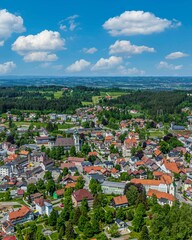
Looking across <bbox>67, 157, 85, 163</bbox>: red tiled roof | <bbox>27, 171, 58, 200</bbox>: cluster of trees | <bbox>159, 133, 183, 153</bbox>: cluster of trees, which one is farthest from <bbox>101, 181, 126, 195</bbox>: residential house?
<bbox>159, 133, 183, 153</bbox>: cluster of trees

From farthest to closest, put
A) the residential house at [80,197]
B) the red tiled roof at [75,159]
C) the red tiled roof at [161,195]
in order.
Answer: the red tiled roof at [75,159] → the red tiled roof at [161,195] → the residential house at [80,197]

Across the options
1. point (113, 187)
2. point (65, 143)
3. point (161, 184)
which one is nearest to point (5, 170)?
point (65, 143)

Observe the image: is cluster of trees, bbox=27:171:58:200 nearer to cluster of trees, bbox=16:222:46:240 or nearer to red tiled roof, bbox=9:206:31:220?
red tiled roof, bbox=9:206:31:220

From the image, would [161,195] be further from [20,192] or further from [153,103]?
[153,103]

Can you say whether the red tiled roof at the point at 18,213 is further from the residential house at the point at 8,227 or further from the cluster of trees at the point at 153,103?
the cluster of trees at the point at 153,103

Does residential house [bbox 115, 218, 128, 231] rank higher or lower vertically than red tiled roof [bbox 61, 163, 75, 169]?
lower

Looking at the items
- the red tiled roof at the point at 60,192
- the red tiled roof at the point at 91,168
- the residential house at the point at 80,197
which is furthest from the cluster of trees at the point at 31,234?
the red tiled roof at the point at 91,168

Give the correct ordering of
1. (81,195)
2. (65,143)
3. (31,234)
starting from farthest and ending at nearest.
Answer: (65,143)
(81,195)
(31,234)

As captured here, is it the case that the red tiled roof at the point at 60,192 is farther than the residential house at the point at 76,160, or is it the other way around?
the residential house at the point at 76,160

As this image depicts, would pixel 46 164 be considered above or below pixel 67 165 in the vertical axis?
above

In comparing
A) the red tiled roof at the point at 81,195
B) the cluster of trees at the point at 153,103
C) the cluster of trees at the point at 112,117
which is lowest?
the red tiled roof at the point at 81,195

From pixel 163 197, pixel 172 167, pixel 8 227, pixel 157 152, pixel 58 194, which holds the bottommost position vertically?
pixel 8 227
